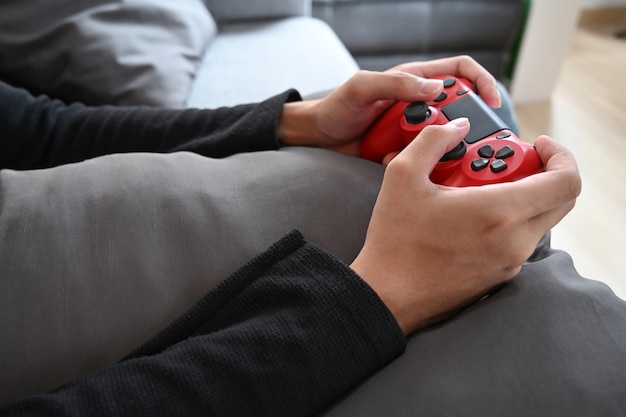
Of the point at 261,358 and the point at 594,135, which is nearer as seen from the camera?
the point at 261,358

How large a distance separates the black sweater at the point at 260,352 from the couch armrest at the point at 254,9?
1104 mm

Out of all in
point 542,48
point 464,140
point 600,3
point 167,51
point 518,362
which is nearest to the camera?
point 518,362

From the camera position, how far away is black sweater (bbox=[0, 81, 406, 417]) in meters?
0.30

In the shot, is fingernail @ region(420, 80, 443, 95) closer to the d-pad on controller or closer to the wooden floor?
the d-pad on controller

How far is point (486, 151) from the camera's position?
39 cm

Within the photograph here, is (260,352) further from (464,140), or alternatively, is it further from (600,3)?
(600,3)

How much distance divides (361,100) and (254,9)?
37.2 inches

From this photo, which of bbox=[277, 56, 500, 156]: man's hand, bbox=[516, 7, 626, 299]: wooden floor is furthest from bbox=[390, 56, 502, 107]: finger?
bbox=[516, 7, 626, 299]: wooden floor

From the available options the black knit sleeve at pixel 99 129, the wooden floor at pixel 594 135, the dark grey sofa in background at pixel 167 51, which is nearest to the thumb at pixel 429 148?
the black knit sleeve at pixel 99 129

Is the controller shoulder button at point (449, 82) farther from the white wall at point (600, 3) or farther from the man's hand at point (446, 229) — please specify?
the white wall at point (600, 3)

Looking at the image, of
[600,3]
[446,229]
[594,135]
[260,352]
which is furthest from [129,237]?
[600,3]

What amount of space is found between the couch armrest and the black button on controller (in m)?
0.99

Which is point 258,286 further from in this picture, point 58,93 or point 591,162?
point 591,162

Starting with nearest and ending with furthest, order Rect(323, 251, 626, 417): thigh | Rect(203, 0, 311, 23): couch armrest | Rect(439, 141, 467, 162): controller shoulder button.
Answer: Rect(323, 251, 626, 417): thigh < Rect(439, 141, 467, 162): controller shoulder button < Rect(203, 0, 311, 23): couch armrest
